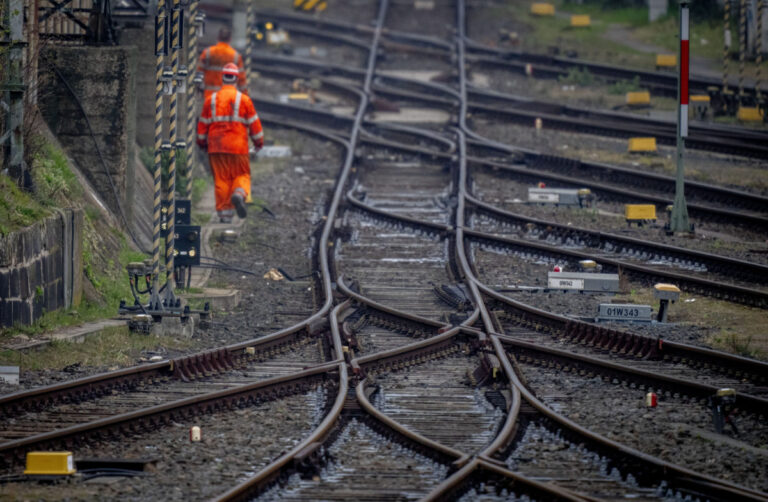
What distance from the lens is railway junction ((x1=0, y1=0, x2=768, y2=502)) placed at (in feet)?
33.8

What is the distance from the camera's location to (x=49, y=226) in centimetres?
1415

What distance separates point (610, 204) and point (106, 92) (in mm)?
8454

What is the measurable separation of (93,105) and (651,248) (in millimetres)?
7380

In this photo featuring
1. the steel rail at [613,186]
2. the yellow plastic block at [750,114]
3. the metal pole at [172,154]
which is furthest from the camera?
the yellow plastic block at [750,114]

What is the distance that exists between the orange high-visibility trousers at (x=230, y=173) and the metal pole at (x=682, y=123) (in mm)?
5935

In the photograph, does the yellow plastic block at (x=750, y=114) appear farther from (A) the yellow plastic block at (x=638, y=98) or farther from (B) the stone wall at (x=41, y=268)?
(B) the stone wall at (x=41, y=268)

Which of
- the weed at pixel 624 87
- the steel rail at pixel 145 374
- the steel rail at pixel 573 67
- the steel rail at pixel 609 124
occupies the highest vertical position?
the steel rail at pixel 573 67

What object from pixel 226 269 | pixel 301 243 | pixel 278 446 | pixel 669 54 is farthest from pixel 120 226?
pixel 669 54

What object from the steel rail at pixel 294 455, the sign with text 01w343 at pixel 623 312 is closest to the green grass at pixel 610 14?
the sign with text 01w343 at pixel 623 312

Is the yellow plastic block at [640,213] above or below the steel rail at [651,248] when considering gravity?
above

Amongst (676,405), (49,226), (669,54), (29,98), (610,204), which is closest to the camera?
(676,405)

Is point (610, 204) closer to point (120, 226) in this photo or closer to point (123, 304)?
point (120, 226)

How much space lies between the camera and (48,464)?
977 cm

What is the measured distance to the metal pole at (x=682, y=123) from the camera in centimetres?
1925
